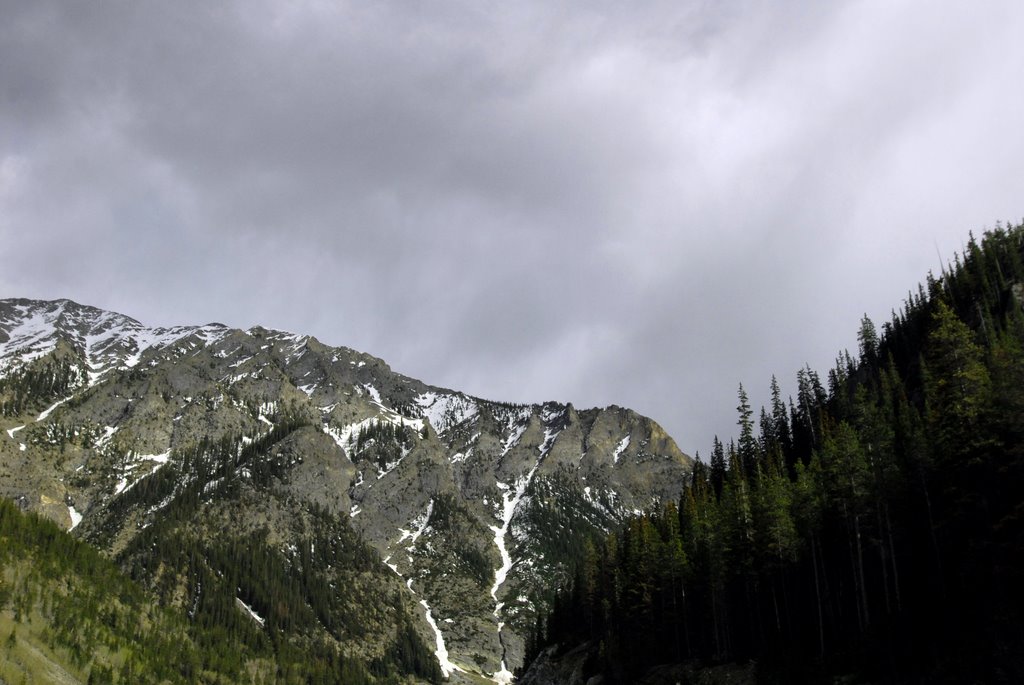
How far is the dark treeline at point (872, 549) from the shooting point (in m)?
42.7

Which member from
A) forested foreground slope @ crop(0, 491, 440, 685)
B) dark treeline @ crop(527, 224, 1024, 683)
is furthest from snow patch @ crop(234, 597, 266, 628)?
dark treeline @ crop(527, 224, 1024, 683)

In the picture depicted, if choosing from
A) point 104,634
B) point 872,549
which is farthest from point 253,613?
point 872,549

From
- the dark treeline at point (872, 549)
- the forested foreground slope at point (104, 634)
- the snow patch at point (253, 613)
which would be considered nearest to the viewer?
the dark treeline at point (872, 549)

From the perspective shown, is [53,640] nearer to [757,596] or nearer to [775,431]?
[757,596]

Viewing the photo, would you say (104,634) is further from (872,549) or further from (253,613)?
(872,549)

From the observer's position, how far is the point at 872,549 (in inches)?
2344

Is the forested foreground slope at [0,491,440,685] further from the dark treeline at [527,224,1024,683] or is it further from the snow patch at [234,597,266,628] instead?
the dark treeline at [527,224,1024,683]

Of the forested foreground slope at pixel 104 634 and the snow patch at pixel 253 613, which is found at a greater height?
the snow patch at pixel 253 613

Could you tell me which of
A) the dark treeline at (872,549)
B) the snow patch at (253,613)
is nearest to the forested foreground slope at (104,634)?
the snow patch at (253,613)

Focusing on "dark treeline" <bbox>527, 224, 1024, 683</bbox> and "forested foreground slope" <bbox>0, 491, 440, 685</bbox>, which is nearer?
"dark treeline" <bbox>527, 224, 1024, 683</bbox>

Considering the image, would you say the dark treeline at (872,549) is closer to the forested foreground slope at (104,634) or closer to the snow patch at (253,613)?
the forested foreground slope at (104,634)

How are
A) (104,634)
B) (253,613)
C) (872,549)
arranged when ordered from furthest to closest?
(253,613)
(104,634)
(872,549)

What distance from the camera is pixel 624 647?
280 ft

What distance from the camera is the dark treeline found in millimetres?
42719
